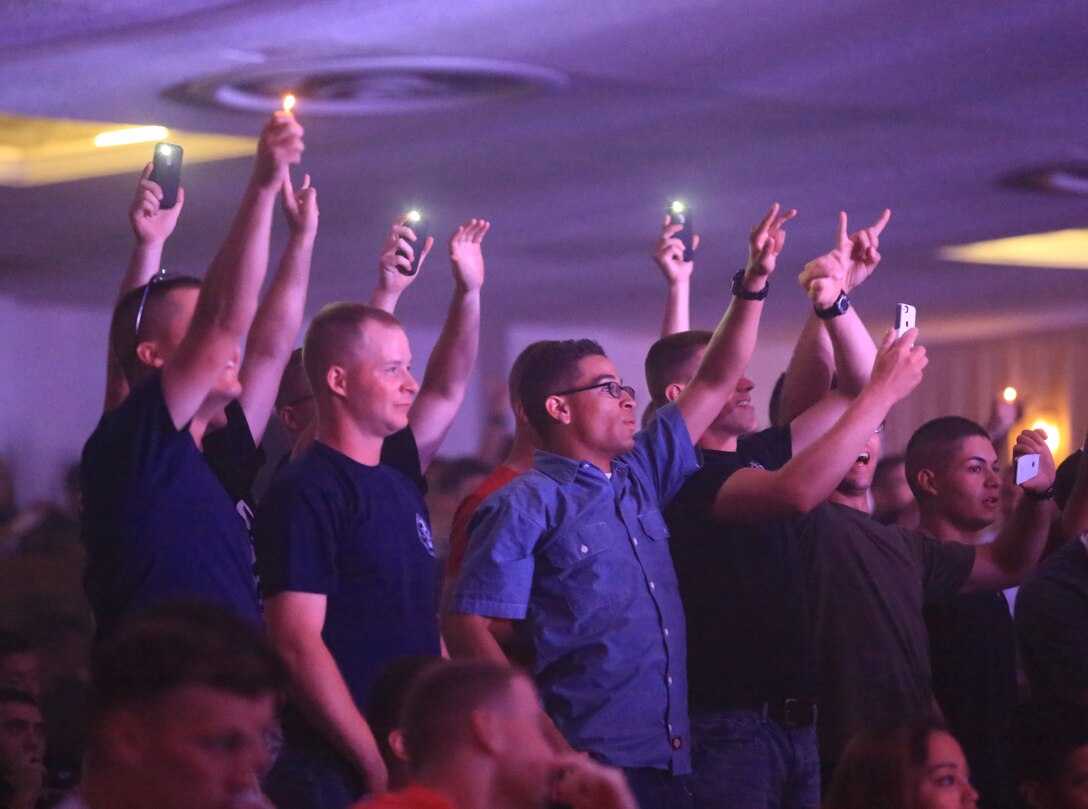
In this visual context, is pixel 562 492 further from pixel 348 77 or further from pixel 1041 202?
pixel 1041 202

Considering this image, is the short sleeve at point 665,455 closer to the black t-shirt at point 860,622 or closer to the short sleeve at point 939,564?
the black t-shirt at point 860,622

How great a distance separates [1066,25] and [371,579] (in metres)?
3.10

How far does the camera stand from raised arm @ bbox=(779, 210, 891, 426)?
9.27 ft

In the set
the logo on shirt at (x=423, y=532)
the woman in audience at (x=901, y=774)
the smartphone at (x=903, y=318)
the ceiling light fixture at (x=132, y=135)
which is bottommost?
the woman in audience at (x=901, y=774)

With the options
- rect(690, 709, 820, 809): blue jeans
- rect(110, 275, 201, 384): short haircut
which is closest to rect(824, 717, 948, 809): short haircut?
rect(690, 709, 820, 809): blue jeans

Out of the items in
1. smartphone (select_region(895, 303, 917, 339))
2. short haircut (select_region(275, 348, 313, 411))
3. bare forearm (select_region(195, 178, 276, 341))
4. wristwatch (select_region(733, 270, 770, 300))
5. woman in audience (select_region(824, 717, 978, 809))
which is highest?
bare forearm (select_region(195, 178, 276, 341))

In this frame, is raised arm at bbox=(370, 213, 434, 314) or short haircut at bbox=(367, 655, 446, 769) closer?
short haircut at bbox=(367, 655, 446, 769)

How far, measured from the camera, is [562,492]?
240 cm

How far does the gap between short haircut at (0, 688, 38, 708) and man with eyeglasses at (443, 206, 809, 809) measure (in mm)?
946

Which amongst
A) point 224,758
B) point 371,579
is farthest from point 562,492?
point 224,758

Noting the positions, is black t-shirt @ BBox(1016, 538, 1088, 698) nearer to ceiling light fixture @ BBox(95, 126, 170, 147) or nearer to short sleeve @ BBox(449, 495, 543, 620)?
short sleeve @ BBox(449, 495, 543, 620)

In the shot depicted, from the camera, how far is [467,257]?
3.01 m

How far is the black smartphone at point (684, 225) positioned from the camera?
335cm

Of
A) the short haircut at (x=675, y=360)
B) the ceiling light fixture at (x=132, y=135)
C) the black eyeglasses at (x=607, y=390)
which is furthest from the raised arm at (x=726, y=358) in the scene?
the ceiling light fixture at (x=132, y=135)
